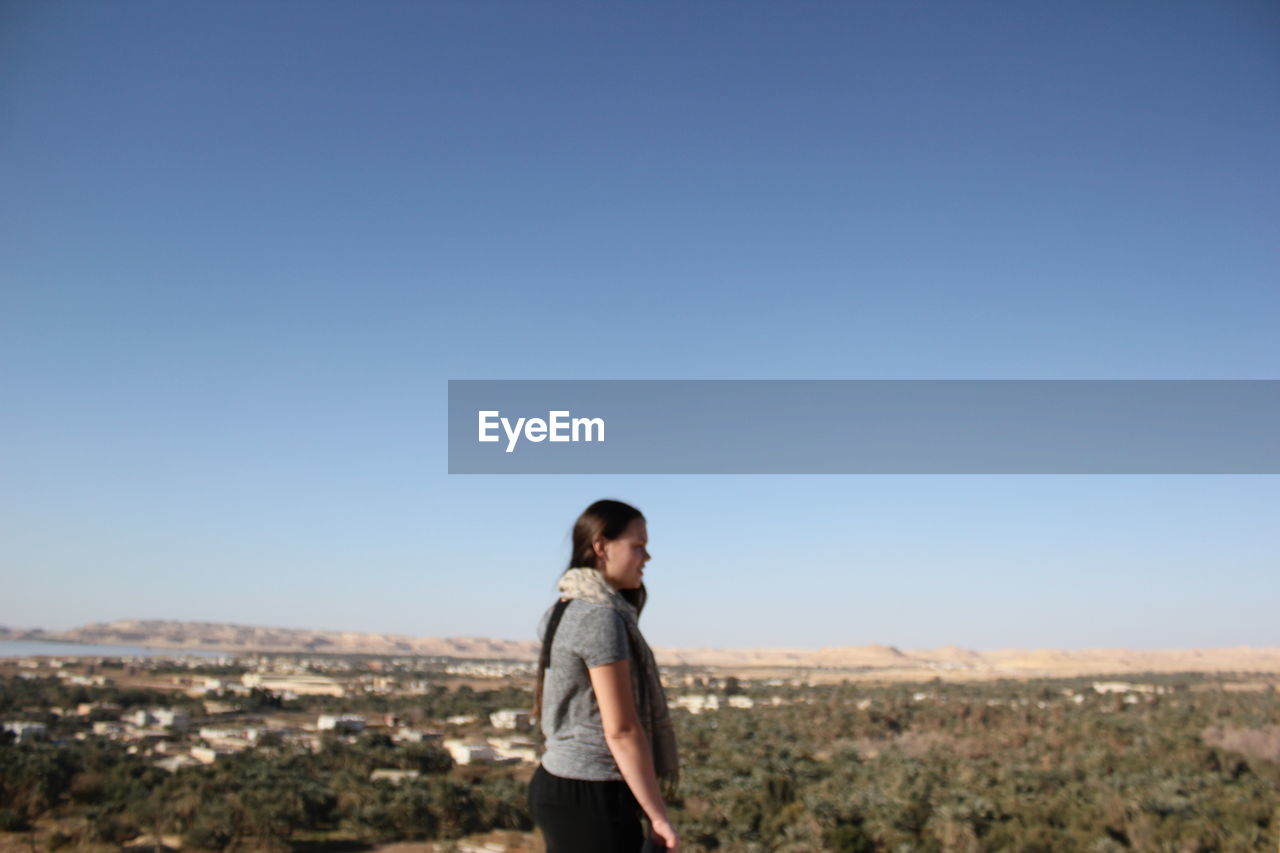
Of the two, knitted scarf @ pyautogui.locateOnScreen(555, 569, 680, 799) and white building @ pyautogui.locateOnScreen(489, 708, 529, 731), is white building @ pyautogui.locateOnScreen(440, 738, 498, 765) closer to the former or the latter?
white building @ pyautogui.locateOnScreen(489, 708, 529, 731)

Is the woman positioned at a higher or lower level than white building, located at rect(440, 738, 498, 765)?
higher

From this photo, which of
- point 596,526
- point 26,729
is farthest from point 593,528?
point 26,729

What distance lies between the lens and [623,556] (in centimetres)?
204

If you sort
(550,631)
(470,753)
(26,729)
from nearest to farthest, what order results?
1. (550,631)
2. (26,729)
3. (470,753)

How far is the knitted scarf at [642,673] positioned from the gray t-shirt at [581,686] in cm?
3

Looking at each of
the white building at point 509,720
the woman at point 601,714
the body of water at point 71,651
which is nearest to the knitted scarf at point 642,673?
the woman at point 601,714

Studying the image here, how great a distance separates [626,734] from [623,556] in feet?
1.21

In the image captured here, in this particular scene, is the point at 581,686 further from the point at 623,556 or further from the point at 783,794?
the point at 783,794

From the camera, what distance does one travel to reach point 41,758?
1141 centimetres

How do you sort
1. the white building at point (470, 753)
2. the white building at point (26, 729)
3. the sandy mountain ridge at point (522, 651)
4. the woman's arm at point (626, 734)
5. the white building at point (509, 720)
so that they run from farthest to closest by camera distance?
1. the sandy mountain ridge at point (522, 651)
2. the white building at point (509, 720)
3. the white building at point (470, 753)
4. the white building at point (26, 729)
5. the woman's arm at point (626, 734)

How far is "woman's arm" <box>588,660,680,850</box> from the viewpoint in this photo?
1.85m

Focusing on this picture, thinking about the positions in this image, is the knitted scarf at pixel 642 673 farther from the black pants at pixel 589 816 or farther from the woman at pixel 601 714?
the black pants at pixel 589 816

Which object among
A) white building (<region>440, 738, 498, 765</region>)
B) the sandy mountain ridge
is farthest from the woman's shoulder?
the sandy mountain ridge

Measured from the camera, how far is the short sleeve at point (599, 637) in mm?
1869
